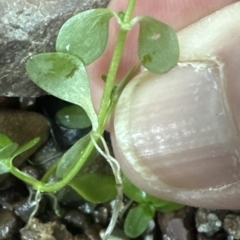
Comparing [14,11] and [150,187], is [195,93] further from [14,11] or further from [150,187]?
[14,11]

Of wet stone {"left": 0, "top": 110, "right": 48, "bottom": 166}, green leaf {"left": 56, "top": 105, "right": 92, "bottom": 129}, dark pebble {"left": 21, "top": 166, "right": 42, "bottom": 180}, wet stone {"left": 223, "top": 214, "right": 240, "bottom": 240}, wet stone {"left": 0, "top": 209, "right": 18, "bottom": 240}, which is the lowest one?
wet stone {"left": 223, "top": 214, "right": 240, "bottom": 240}

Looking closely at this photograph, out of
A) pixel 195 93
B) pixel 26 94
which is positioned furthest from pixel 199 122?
pixel 26 94

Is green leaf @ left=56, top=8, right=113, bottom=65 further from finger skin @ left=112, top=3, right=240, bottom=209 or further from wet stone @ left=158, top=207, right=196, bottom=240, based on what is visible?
wet stone @ left=158, top=207, right=196, bottom=240

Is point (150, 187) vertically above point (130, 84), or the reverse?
point (130, 84)

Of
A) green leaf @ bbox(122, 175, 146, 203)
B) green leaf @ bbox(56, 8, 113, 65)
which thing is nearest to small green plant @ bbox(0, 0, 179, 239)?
green leaf @ bbox(56, 8, 113, 65)

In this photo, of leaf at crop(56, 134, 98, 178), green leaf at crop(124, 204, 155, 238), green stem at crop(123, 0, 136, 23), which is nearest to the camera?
green stem at crop(123, 0, 136, 23)

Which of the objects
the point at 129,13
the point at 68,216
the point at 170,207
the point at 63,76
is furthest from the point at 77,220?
the point at 129,13
